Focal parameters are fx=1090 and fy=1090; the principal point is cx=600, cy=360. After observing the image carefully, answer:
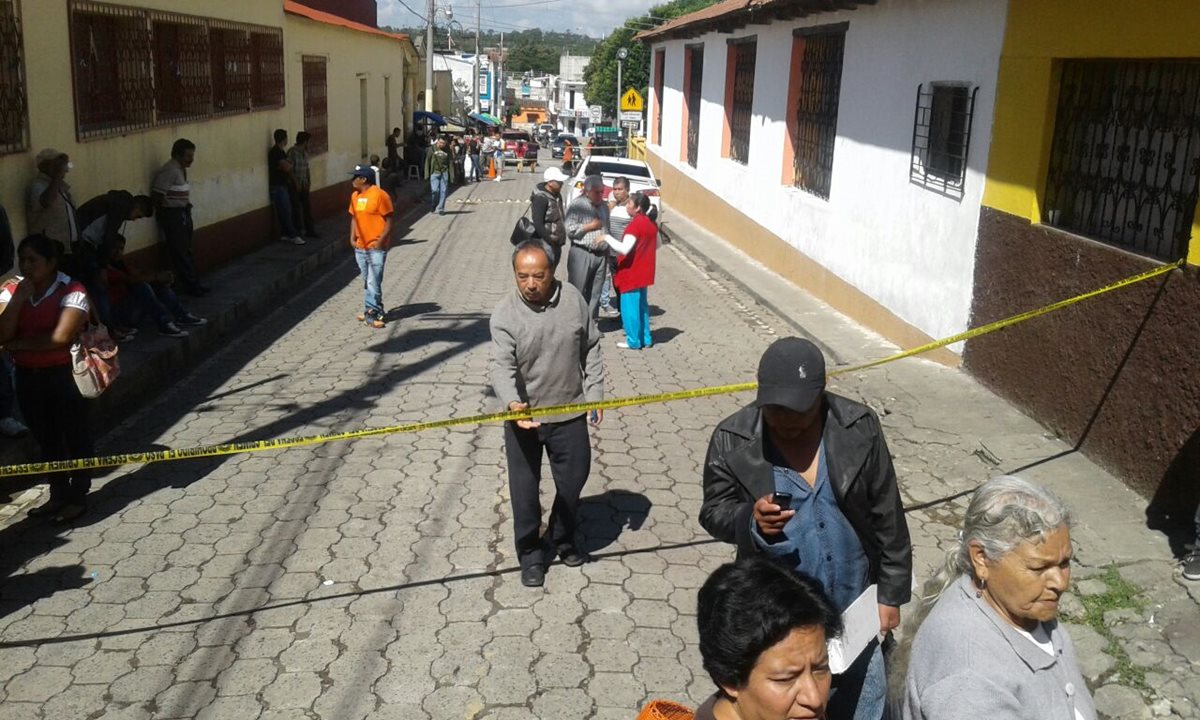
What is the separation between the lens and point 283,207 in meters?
16.0

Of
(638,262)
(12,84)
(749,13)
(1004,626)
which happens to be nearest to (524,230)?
(638,262)

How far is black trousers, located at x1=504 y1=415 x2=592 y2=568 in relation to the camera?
17.4ft

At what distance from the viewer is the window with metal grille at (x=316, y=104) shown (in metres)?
18.5

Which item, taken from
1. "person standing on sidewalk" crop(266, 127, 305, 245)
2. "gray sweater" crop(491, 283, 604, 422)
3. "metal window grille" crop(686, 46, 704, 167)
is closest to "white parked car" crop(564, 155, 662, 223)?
"metal window grille" crop(686, 46, 704, 167)

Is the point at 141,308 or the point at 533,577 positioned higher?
the point at 141,308

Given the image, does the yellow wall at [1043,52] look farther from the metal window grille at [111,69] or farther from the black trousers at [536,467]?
the metal window grille at [111,69]

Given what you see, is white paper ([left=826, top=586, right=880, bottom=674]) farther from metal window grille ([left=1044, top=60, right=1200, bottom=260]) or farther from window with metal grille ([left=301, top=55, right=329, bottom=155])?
window with metal grille ([left=301, top=55, right=329, bottom=155])

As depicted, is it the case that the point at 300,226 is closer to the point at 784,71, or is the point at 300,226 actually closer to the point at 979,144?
the point at 784,71

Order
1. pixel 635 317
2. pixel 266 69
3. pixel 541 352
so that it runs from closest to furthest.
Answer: pixel 541 352
pixel 635 317
pixel 266 69

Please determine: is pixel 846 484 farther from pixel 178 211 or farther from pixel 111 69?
pixel 178 211

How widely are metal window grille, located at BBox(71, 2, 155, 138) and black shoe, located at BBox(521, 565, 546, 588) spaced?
262 inches

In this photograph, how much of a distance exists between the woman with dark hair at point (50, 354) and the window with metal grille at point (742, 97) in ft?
44.3

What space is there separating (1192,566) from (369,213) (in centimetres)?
806

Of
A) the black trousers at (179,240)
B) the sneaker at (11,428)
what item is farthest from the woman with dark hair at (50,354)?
the black trousers at (179,240)
